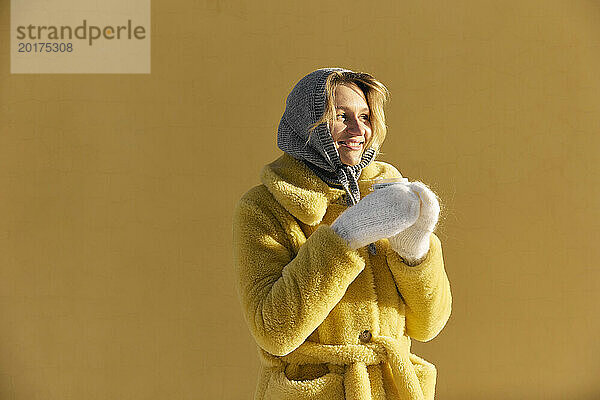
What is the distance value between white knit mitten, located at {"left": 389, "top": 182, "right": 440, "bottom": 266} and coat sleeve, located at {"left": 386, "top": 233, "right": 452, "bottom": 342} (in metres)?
0.02

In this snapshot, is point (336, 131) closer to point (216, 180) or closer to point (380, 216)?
point (380, 216)

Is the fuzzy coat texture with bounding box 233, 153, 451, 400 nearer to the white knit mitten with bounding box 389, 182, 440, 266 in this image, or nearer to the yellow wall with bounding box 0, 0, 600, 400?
the white knit mitten with bounding box 389, 182, 440, 266

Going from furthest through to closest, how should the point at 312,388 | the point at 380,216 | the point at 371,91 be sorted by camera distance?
the point at 371,91
the point at 312,388
the point at 380,216

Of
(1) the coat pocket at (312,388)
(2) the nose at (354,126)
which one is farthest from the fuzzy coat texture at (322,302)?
(2) the nose at (354,126)

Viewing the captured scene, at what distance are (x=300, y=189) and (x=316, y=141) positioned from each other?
92mm

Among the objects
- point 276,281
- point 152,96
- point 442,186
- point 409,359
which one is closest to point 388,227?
point 276,281

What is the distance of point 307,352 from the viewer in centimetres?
117

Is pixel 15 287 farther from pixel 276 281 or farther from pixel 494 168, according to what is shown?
pixel 494 168

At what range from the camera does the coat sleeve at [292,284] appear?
42.1 inches

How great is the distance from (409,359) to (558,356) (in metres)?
1.26

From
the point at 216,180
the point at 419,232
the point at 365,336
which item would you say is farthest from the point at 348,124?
the point at 216,180

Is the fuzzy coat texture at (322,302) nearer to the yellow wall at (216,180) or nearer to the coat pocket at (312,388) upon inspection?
the coat pocket at (312,388)

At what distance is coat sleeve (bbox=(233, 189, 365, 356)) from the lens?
1068mm

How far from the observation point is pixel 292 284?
1.08 m
